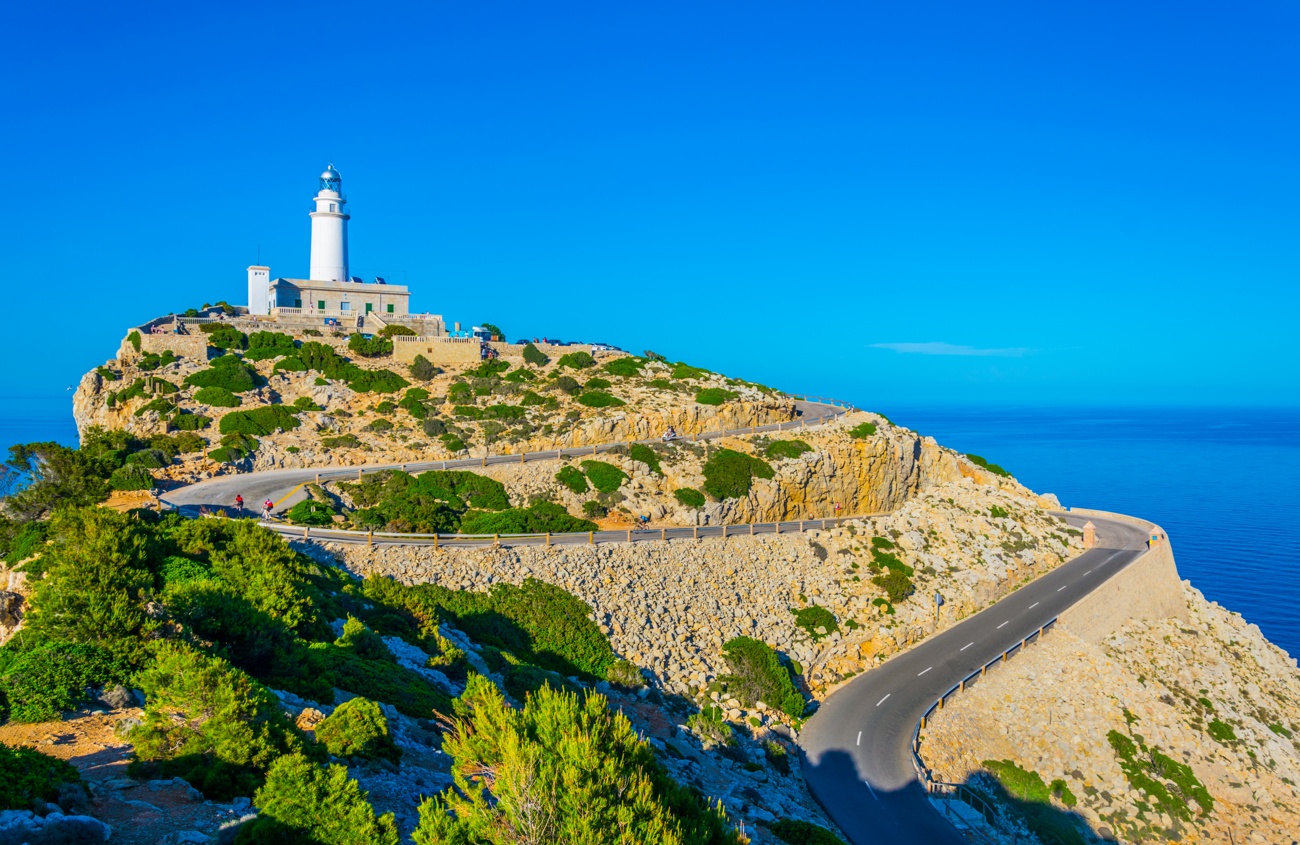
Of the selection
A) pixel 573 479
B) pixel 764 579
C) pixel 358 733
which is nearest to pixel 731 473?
pixel 573 479

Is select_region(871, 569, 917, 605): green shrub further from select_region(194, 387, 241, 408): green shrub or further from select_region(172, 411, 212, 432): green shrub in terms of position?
select_region(194, 387, 241, 408): green shrub

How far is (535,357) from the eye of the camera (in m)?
59.4

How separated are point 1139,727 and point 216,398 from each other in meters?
47.9

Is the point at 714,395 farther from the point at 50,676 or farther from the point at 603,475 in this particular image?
the point at 50,676

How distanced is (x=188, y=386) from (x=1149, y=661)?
5280 cm

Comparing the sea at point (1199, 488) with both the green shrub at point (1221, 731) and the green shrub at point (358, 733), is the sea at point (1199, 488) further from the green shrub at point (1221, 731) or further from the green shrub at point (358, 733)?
the green shrub at point (358, 733)

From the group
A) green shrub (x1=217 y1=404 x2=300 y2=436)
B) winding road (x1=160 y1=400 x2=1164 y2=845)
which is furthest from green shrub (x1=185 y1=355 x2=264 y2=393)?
winding road (x1=160 y1=400 x2=1164 y2=845)

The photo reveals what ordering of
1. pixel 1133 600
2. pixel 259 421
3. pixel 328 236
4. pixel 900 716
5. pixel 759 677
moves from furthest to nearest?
pixel 328 236
pixel 259 421
pixel 1133 600
pixel 759 677
pixel 900 716

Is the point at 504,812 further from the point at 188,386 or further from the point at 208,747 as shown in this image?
the point at 188,386

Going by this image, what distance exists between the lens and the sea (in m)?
60.3

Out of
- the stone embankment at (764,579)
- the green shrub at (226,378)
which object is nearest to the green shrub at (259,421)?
the green shrub at (226,378)

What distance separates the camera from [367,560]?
28.7 meters

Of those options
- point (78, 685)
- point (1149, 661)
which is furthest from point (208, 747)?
point (1149, 661)

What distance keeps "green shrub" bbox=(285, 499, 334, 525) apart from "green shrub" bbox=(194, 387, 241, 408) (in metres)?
15.6
